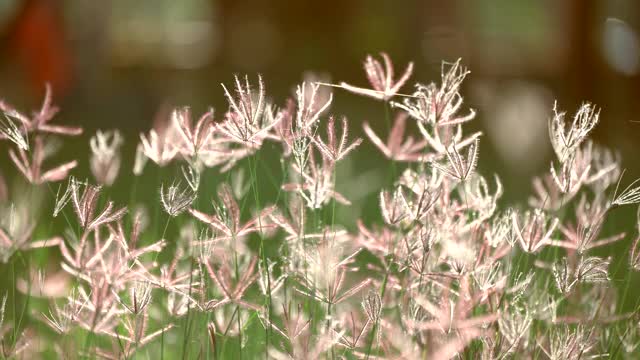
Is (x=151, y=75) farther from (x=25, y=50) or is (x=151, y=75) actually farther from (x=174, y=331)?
(x=174, y=331)

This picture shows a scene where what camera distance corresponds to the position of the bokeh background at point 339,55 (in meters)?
6.98

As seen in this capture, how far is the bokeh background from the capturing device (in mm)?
6984

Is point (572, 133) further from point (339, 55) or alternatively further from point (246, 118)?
point (339, 55)

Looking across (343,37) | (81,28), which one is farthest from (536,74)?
(81,28)

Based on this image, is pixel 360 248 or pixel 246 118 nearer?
pixel 246 118

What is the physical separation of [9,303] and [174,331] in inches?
12.4

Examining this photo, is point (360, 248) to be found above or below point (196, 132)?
below

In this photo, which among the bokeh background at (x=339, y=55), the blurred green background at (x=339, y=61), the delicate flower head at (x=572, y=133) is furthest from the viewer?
the bokeh background at (x=339, y=55)

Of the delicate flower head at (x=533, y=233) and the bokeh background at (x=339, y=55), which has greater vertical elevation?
the delicate flower head at (x=533, y=233)

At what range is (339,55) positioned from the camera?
13031 mm

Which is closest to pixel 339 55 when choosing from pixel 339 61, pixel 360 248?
pixel 339 61

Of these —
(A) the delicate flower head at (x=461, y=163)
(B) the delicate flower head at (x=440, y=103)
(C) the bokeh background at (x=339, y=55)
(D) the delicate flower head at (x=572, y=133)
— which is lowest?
(C) the bokeh background at (x=339, y=55)

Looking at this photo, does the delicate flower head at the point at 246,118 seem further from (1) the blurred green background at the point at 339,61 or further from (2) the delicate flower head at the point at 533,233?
(1) the blurred green background at the point at 339,61

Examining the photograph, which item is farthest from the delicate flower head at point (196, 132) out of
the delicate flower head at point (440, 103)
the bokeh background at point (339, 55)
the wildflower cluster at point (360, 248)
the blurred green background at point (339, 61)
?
the bokeh background at point (339, 55)
